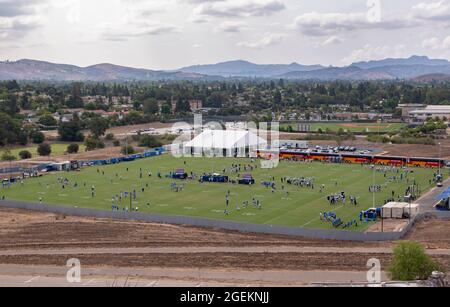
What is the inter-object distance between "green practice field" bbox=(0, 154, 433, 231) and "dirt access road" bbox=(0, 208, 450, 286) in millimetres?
3540

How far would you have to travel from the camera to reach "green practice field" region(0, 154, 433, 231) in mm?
35219

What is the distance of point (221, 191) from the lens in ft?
138

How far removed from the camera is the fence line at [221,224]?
95.3 feet

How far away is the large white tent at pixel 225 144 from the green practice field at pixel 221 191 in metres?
3.80

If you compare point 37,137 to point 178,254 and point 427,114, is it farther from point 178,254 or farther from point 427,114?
point 427,114

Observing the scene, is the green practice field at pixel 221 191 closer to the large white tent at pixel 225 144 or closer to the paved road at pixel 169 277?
the large white tent at pixel 225 144

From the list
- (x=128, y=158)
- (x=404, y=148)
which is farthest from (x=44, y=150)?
(x=404, y=148)

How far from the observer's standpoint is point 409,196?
3825 cm

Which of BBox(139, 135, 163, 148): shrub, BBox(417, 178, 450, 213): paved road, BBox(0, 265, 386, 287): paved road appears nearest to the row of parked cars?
BBox(139, 135, 163, 148): shrub

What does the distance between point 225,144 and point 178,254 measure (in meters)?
34.6

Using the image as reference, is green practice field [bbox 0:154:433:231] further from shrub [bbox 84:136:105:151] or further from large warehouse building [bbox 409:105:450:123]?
large warehouse building [bbox 409:105:450:123]

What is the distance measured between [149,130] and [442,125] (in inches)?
1526
